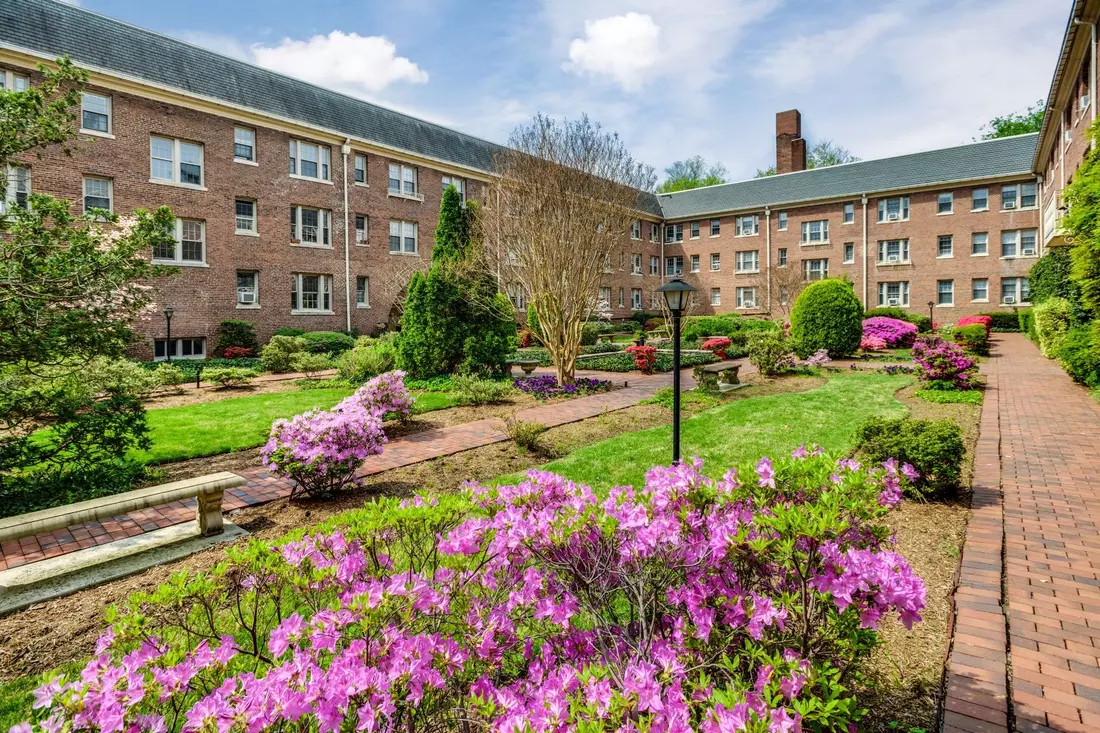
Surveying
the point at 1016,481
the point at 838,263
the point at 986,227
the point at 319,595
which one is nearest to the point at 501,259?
the point at 1016,481

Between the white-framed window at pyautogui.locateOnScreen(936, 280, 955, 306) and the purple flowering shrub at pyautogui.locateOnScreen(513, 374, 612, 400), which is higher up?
the white-framed window at pyautogui.locateOnScreen(936, 280, 955, 306)

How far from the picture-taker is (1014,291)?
33031 mm

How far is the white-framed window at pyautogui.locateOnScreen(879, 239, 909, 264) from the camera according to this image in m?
36.0

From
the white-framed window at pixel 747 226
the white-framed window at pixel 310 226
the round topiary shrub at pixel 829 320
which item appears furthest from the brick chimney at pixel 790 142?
the white-framed window at pixel 310 226

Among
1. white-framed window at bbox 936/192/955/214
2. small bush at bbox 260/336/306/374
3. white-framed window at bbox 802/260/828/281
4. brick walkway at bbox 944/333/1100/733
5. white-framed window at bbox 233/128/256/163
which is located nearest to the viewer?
→ brick walkway at bbox 944/333/1100/733

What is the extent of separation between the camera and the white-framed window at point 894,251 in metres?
36.0

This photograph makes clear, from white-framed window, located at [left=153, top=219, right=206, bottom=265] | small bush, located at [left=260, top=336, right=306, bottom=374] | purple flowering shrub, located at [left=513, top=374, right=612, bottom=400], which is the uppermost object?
white-framed window, located at [left=153, top=219, right=206, bottom=265]

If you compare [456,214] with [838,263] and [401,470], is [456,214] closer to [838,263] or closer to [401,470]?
[401,470]

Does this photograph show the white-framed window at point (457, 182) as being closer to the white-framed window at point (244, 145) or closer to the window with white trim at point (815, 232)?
the white-framed window at point (244, 145)

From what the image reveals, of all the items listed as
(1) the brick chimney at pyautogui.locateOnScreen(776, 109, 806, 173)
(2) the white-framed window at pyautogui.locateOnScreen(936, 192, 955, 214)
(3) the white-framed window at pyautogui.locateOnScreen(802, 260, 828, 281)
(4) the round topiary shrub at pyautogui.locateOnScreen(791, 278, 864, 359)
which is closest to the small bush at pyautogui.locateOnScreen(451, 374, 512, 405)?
(4) the round topiary shrub at pyautogui.locateOnScreen(791, 278, 864, 359)

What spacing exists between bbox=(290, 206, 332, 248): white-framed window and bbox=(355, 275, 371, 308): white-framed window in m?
2.12

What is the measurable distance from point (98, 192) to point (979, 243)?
44.7 m

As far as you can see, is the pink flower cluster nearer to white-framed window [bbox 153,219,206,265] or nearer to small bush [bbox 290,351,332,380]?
small bush [bbox 290,351,332,380]

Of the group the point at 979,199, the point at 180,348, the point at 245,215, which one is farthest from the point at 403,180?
the point at 979,199
